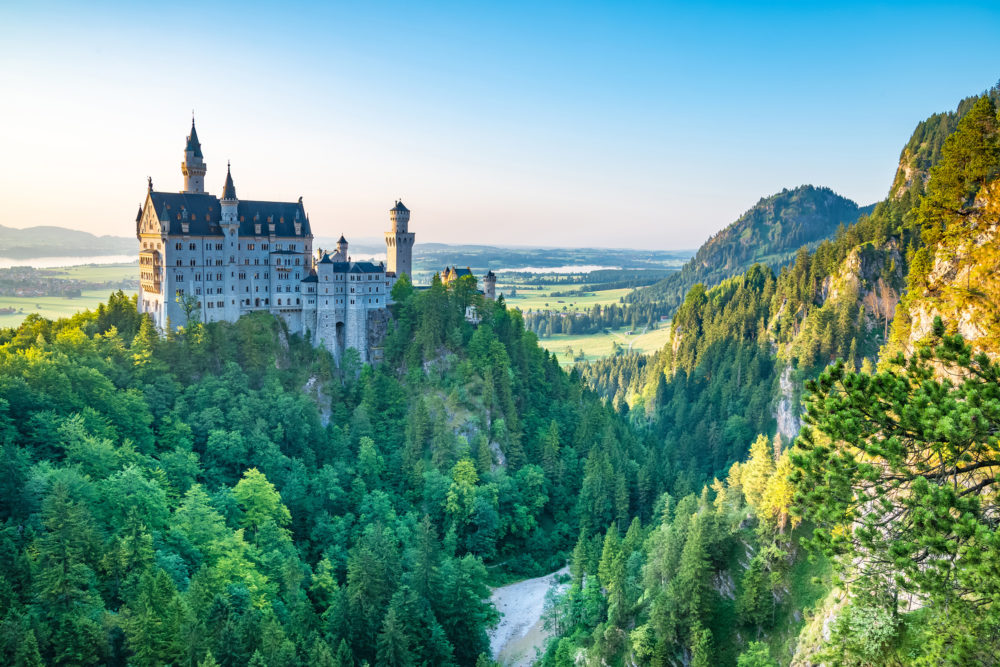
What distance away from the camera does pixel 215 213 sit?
3022 inches

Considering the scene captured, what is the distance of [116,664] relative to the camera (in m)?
38.7

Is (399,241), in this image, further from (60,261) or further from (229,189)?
(60,261)

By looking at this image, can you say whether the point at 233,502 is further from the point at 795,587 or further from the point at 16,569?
the point at 795,587

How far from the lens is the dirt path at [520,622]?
2217 inches

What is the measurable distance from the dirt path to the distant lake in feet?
211

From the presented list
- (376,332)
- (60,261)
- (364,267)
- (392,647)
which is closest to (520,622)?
(392,647)

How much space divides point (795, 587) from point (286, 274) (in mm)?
63057

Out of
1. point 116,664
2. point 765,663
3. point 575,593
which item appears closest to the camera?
point 765,663

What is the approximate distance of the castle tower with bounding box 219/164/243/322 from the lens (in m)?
75.4

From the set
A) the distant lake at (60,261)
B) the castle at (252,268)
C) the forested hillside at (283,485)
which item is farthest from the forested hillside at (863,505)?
A: the distant lake at (60,261)

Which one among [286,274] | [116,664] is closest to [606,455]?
[286,274]

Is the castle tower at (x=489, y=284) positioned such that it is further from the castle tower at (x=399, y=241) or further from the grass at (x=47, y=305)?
the grass at (x=47, y=305)

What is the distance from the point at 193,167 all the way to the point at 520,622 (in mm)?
61500

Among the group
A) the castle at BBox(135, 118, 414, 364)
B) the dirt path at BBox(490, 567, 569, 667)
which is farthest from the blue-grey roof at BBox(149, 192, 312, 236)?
the dirt path at BBox(490, 567, 569, 667)
